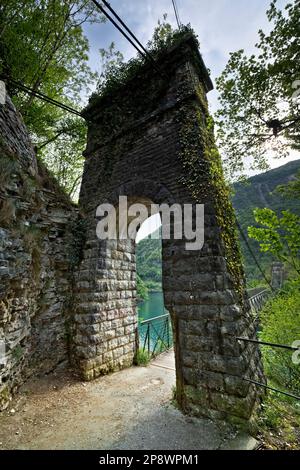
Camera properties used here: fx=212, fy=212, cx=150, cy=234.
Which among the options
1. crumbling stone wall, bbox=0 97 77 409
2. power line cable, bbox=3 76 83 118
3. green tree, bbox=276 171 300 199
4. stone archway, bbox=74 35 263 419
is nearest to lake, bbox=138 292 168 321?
green tree, bbox=276 171 300 199

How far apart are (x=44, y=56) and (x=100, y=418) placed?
797 centimetres

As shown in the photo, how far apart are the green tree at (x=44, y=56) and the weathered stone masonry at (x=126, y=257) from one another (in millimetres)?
2116

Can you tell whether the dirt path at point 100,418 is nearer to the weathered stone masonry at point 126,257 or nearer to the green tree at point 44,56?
the weathered stone masonry at point 126,257

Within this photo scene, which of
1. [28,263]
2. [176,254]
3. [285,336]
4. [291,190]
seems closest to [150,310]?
[285,336]

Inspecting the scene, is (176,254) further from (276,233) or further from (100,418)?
(276,233)

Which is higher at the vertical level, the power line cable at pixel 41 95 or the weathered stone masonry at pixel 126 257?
the power line cable at pixel 41 95

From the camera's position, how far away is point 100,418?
102 inches

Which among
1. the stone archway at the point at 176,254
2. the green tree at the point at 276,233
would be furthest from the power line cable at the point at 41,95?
the green tree at the point at 276,233

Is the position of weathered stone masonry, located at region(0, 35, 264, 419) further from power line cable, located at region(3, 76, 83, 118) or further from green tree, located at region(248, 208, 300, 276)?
green tree, located at region(248, 208, 300, 276)

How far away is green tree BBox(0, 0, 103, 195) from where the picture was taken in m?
5.05

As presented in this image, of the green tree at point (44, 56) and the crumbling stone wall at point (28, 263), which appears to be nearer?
the crumbling stone wall at point (28, 263)

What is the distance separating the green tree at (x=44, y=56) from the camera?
505cm

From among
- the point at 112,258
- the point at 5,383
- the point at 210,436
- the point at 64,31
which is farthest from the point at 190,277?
the point at 64,31

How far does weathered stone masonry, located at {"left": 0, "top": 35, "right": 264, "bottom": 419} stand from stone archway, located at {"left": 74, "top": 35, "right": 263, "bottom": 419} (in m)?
0.02
